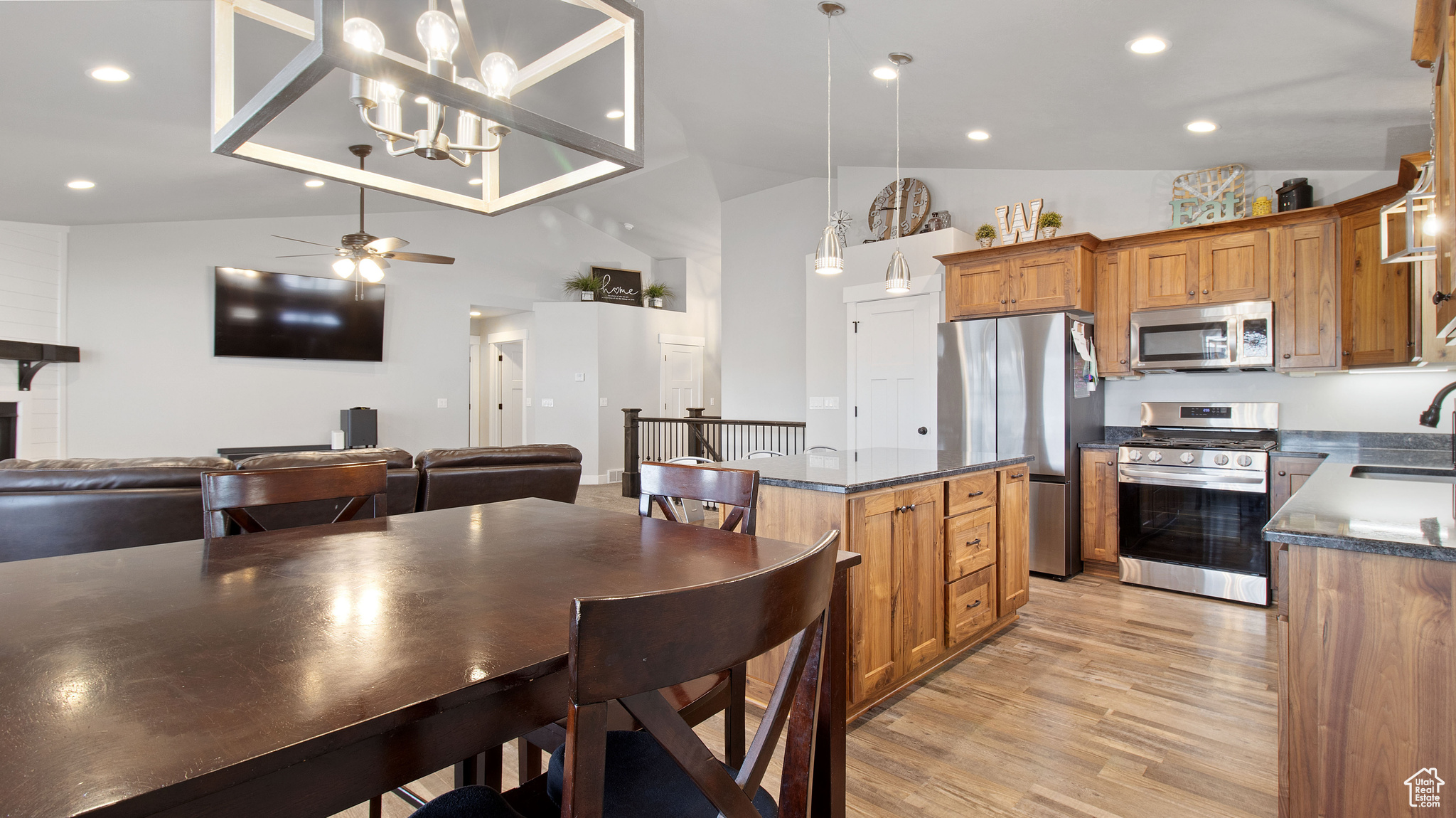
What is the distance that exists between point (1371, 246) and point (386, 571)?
4673mm

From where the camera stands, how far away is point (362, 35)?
1127 millimetres

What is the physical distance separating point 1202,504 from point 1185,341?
0.97 metres

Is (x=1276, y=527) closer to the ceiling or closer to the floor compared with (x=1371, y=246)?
closer to the floor

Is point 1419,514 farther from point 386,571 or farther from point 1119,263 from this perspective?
point 1119,263

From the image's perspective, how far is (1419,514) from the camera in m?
1.59

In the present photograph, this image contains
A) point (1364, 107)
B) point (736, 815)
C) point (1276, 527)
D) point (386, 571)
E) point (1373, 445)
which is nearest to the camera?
point (736, 815)

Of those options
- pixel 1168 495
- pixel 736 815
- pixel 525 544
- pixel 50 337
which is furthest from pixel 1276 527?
pixel 50 337

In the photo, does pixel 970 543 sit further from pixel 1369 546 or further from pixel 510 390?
pixel 510 390

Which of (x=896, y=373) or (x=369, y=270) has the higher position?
(x=369, y=270)

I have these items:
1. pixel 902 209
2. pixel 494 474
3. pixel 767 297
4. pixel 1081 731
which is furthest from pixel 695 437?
pixel 1081 731

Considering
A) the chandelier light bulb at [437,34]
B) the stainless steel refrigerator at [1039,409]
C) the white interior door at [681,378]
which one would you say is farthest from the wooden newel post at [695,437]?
the chandelier light bulb at [437,34]

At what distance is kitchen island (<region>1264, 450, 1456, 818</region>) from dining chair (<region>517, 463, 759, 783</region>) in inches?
45.4

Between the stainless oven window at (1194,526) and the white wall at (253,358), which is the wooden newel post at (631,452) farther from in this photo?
the stainless oven window at (1194,526)

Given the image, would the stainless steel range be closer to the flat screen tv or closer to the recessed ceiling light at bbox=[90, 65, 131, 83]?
the recessed ceiling light at bbox=[90, 65, 131, 83]
